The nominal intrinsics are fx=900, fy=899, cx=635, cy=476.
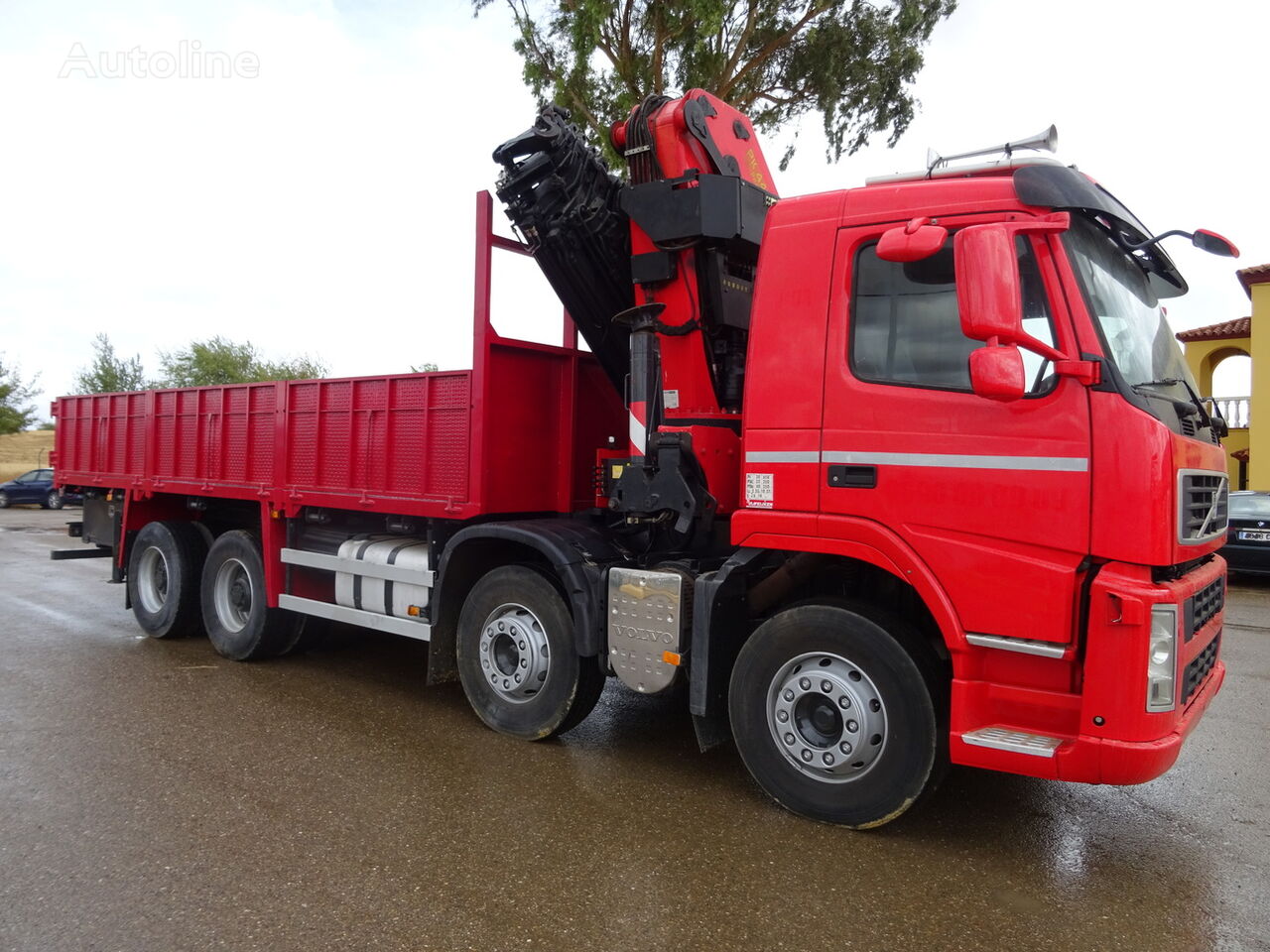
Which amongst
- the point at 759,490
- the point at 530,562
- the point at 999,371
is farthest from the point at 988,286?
the point at 530,562

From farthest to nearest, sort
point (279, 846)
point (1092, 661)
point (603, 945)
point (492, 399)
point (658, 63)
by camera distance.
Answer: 1. point (658, 63)
2. point (492, 399)
3. point (279, 846)
4. point (1092, 661)
5. point (603, 945)

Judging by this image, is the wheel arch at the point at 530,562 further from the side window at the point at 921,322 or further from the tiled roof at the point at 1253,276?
the tiled roof at the point at 1253,276

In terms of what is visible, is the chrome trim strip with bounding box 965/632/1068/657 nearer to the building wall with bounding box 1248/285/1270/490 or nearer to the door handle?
the door handle

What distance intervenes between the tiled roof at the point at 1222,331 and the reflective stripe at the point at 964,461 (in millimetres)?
22276

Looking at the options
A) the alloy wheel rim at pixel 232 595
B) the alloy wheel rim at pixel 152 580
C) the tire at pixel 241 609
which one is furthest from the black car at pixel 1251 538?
the alloy wheel rim at pixel 152 580

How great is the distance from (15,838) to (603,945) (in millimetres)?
2617

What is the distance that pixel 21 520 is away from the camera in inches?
985

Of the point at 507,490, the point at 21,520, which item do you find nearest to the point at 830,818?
the point at 507,490

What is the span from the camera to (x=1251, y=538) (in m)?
12.7

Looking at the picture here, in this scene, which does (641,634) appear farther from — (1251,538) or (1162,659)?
(1251,538)

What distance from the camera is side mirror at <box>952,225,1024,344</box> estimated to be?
3.29m

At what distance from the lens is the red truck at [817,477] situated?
11.1 feet

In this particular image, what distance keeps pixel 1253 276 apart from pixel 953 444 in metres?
20.5

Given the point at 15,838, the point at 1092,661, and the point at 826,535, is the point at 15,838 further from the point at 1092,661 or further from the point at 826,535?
the point at 1092,661
